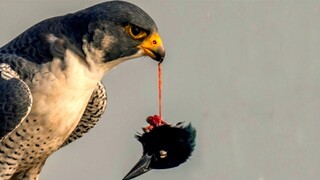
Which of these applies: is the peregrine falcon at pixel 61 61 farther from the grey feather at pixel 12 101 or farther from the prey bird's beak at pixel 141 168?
the prey bird's beak at pixel 141 168

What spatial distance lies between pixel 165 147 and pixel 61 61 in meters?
0.69

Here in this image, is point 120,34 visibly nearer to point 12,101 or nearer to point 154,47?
point 154,47

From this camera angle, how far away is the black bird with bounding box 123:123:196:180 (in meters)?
5.83

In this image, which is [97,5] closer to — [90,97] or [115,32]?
[115,32]

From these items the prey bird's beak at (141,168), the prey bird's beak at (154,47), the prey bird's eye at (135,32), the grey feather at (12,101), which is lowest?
the prey bird's beak at (141,168)

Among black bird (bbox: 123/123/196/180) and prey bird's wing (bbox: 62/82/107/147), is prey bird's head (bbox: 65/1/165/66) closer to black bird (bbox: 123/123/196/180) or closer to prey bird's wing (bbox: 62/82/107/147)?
black bird (bbox: 123/123/196/180)

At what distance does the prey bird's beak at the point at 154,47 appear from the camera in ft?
18.1

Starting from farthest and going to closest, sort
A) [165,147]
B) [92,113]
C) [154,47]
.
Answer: [92,113] → [165,147] → [154,47]

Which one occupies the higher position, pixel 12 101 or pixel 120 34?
pixel 120 34

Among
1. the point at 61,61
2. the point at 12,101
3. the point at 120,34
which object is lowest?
the point at 12,101

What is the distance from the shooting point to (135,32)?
18.3 feet

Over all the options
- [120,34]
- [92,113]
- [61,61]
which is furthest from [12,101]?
[92,113]

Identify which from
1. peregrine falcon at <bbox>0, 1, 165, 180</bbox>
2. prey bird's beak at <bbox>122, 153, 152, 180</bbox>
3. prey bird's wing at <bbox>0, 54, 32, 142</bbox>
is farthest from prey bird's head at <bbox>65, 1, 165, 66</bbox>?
prey bird's beak at <bbox>122, 153, 152, 180</bbox>

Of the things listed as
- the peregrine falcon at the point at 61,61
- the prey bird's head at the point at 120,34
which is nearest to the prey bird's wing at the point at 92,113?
the peregrine falcon at the point at 61,61
